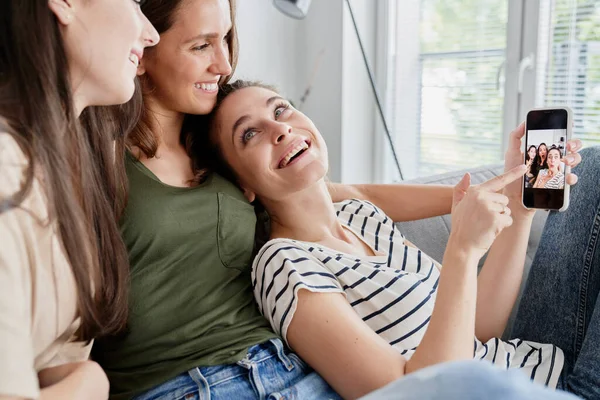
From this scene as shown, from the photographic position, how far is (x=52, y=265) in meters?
0.76

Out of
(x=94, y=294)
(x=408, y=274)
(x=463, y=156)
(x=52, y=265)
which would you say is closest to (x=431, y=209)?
(x=408, y=274)

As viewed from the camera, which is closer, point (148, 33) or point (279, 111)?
point (148, 33)

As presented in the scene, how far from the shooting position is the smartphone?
1275 mm

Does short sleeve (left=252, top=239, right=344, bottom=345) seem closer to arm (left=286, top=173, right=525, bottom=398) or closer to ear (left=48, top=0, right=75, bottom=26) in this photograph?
arm (left=286, top=173, right=525, bottom=398)

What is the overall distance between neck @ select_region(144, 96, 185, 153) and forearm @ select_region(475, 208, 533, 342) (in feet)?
2.48

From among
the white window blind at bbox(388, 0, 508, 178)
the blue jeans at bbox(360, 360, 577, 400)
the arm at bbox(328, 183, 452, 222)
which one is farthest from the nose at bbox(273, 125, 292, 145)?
the white window blind at bbox(388, 0, 508, 178)

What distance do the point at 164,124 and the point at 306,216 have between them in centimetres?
37

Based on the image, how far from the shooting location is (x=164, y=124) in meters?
1.36

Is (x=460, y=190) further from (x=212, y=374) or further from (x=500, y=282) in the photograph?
(x=212, y=374)

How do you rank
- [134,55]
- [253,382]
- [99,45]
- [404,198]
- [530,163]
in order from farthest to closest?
1. [404,198]
2. [530,163]
3. [253,382]
4. [134,55]
5. [99,45]

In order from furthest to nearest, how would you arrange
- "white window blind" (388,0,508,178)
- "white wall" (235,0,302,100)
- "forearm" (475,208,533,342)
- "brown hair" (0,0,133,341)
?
"white wall" (235,0,302,100)
"white window blind" (388,0,508,178)
"forearm" (475,208,533,342)
"brown hair" (0,0,133,341)

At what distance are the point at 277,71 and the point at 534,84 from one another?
47.5 inches

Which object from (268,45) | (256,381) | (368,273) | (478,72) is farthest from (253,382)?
(268,45)

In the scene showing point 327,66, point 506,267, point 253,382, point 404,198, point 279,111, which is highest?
point 327,66
